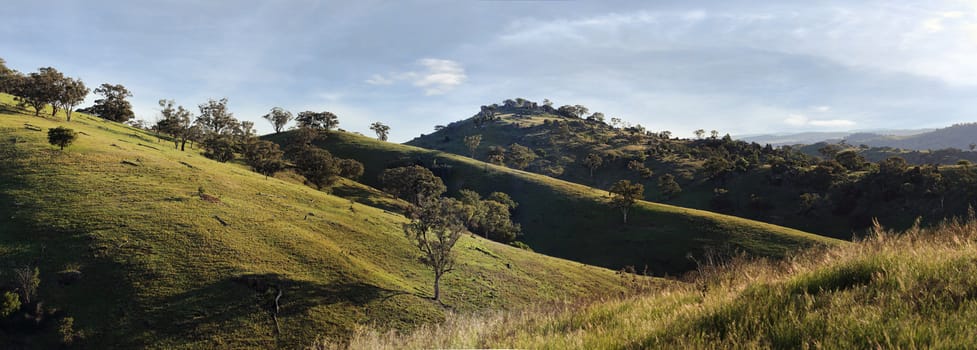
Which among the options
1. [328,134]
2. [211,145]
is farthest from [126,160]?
[328,134]

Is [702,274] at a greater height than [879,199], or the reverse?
[702,274]

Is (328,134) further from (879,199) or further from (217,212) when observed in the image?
(879,199)

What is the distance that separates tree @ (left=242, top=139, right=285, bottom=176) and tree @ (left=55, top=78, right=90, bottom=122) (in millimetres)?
35415

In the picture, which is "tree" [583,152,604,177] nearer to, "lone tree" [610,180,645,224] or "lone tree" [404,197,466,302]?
"lone tree" [610,180,645,224]

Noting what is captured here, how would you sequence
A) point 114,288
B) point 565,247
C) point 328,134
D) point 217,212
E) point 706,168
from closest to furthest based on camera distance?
point 114,288
point 217,212
point 565,247
point 706,168
point 328,134

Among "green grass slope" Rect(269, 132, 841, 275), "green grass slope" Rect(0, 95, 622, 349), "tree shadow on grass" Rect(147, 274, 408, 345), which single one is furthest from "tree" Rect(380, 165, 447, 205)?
"tree shadow on grass" Rect(147, 274, 408, 345)

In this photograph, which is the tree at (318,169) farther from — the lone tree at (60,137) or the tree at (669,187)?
the tree at (669,187)

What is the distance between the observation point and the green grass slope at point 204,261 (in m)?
32.9

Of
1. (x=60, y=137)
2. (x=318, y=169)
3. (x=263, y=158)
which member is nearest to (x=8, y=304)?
(x=60, y=137)

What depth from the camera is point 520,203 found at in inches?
4855

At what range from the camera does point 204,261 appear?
40.6m

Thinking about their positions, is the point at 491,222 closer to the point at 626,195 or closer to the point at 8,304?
the point at 626,195

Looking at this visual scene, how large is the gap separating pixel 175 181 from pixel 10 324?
33.5 m

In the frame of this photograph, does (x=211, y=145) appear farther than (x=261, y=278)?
Yes
